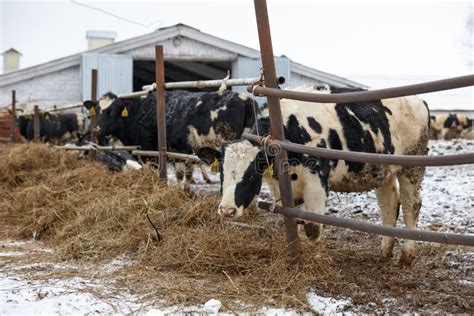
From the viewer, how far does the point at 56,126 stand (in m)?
20.6

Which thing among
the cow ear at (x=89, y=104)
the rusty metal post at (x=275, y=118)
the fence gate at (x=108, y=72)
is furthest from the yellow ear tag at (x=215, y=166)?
the fence gate at (x=108, y=72)

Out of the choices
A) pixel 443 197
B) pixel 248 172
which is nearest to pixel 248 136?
pixel 248 172

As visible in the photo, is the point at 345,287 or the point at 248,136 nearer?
the point at 345,287

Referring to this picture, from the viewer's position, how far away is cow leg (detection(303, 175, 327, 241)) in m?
4.55

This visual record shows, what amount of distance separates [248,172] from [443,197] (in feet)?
17.2

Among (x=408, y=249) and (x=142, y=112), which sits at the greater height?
(x=142, y=112)

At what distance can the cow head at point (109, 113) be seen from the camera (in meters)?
10.2

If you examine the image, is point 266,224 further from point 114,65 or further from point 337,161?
point 114,65

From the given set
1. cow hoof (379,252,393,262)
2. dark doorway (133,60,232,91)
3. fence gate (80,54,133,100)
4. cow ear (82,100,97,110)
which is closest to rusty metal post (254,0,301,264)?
cow hoof (379,252,393,262)

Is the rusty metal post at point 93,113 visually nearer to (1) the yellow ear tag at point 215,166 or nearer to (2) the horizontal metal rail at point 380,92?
(1) the yellow ear tag at point 215,166

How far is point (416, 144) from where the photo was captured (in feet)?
18.2

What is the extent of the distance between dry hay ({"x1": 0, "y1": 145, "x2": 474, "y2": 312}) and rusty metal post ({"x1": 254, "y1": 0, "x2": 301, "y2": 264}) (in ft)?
0.46

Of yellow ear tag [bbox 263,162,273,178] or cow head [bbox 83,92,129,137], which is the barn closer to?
cow head [bbox 83,92,129,137]

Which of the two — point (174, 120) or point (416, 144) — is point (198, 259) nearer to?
point (416, 144)
